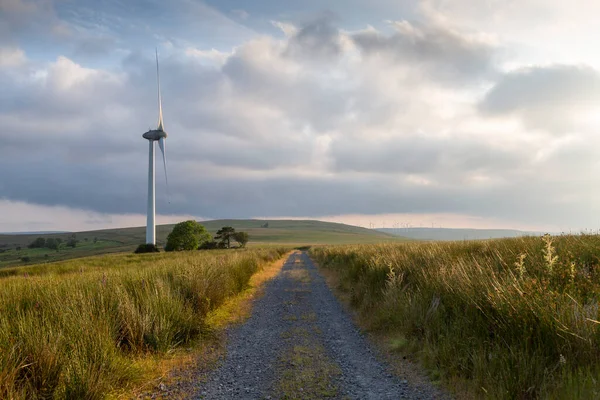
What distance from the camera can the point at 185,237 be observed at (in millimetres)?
71938

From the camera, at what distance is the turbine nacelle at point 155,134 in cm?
5638

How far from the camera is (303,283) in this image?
1822 centimetres

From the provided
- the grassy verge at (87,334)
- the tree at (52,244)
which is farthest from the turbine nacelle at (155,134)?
the tree at (52,244)

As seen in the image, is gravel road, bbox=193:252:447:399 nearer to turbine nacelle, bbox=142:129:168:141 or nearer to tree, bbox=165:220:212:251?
turbine nacelle, bbox=142:129:168:141

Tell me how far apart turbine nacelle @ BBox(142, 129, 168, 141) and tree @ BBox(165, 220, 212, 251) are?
23.0 metres

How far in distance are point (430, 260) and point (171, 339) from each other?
27.0 feet

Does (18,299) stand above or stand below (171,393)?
above

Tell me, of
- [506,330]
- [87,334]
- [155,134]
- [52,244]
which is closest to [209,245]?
[155,134]

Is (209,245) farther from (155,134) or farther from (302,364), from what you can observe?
(302,364)

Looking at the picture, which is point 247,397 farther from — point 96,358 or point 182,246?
point 182,246

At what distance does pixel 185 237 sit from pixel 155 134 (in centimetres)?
2404

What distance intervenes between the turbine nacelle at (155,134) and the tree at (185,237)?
75.6ft

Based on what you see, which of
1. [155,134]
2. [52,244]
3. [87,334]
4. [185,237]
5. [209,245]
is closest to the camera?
[87,334]

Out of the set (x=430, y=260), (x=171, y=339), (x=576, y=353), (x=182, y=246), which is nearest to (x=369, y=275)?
(x=430, y=260)
